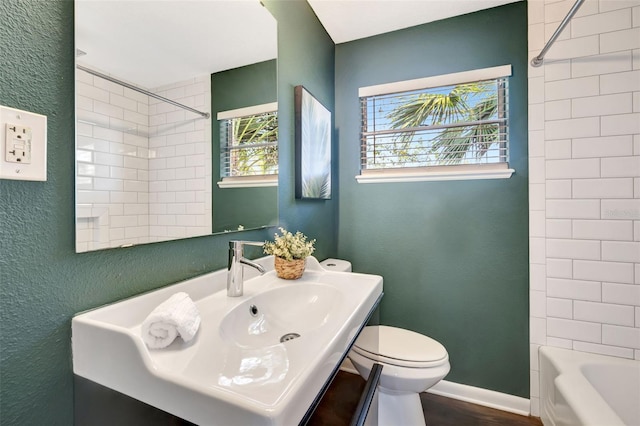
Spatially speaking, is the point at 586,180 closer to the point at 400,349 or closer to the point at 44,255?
the point at 400,349

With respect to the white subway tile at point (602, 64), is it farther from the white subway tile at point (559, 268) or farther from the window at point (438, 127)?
the white subway tile at point (559, 268)

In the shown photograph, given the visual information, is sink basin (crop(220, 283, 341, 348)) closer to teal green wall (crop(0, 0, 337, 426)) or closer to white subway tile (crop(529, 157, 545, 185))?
teal green wall (crop(0, 0, 337, 426))

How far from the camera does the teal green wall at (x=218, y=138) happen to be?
1079mm

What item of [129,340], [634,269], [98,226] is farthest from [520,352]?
[98,226]

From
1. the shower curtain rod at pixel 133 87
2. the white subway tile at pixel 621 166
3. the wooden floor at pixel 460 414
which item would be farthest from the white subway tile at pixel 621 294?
the shower curtain rod at pixel 133 87

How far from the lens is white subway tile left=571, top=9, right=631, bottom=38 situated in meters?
1.50

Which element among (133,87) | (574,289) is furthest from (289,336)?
(574,289)

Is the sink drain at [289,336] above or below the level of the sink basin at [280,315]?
below

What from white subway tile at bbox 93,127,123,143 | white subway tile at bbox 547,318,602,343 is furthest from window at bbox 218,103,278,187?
white subway tile at bbox 547,318,602,343

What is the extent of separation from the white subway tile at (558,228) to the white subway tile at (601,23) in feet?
3.38

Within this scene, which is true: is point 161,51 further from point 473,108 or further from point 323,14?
point 473,108

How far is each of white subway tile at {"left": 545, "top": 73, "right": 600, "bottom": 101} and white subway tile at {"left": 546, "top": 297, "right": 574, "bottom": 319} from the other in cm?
114

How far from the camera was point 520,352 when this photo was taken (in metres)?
1.69

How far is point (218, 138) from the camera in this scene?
43.1 inches
